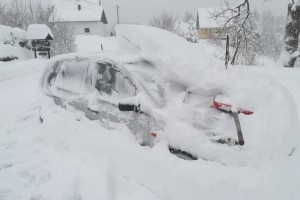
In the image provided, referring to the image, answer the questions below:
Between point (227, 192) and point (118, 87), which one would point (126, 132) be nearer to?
point (118, 87)

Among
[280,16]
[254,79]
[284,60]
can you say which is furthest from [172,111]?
[280,16]

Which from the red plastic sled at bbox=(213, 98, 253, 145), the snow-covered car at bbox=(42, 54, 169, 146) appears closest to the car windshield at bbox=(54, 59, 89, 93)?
the snow-covered car at bbox=(42, 54, 169, 146)

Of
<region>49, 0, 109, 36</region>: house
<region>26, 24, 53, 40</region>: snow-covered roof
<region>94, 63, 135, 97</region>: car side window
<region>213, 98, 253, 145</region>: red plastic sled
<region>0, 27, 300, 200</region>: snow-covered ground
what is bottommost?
<region>0, 27, 300, 200</region>: snow-covered ground

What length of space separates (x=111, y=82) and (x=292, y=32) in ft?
44.8

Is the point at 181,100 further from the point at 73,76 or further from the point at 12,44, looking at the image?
the point at 12,44

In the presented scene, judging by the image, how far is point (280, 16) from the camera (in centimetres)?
14988

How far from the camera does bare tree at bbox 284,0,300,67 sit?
13.8 m

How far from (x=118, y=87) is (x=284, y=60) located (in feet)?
44.0

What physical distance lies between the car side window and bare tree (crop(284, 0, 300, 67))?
12.6 metres

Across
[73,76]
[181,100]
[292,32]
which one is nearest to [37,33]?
[292,32]

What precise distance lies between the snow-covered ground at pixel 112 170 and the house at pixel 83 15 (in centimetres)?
5473

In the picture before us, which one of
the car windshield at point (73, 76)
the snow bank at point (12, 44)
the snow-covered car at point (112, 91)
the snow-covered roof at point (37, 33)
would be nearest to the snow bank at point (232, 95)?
the snow-covered car at point (112, 91)

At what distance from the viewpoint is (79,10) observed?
5828 cm

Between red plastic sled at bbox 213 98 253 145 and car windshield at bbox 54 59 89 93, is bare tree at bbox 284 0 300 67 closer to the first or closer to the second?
red plastic sled at bbox 213 98 253 145
